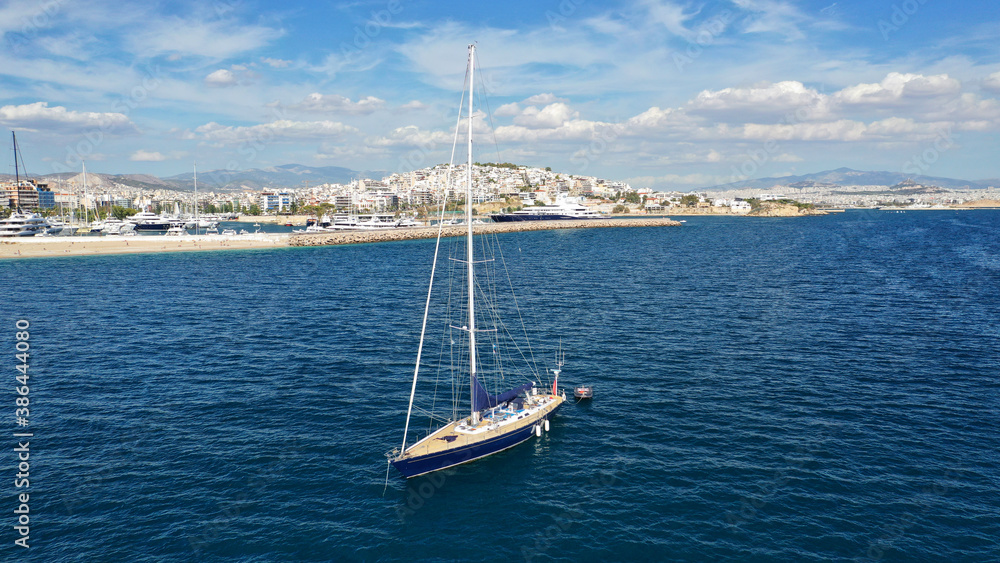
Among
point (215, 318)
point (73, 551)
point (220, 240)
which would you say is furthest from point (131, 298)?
point (220, 240)

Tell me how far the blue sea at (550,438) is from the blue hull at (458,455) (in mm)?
Result: 570

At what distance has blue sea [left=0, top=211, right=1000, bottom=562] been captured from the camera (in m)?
23.0

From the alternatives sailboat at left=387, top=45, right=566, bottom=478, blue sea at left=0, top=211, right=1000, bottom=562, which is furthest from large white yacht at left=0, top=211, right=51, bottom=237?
sailboat at left=387, top=45, right=566, bottom=478

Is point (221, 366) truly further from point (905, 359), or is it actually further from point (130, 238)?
point (130, 238)

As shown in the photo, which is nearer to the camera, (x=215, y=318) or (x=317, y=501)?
(x=317, y=501)

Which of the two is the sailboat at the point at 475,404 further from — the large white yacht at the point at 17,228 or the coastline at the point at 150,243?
the large white yacht at the point at 17,228

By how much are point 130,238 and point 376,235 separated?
211ft

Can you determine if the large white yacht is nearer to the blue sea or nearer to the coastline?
the coastline

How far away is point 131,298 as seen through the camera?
69.2m

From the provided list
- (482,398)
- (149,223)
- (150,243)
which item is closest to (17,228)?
(150,243)

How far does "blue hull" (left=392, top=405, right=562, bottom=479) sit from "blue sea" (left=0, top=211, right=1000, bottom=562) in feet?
1.87

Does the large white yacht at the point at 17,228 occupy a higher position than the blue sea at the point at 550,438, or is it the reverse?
the large white yacht at the point at 17,228

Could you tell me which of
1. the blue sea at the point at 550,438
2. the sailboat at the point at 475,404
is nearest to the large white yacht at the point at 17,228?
the blue sea at the point at 550,438

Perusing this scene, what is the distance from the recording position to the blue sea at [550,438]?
23031 millimetres
